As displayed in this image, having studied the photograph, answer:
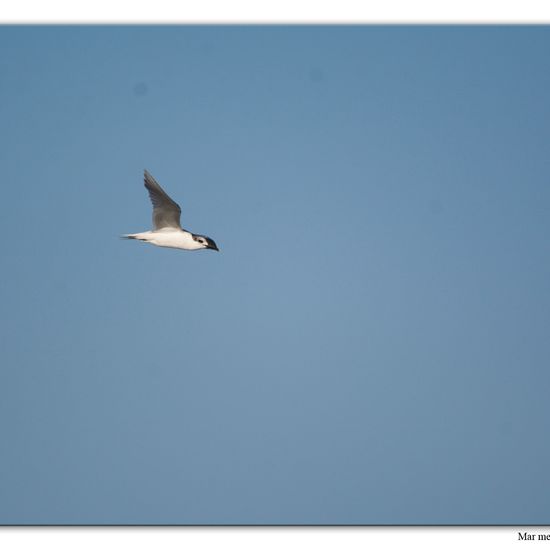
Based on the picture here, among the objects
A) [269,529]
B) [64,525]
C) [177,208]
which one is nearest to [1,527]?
[64,525]

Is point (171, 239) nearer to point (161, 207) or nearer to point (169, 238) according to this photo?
point (169, 238)

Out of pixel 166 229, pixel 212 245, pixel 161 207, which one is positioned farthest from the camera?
pixel 212 245

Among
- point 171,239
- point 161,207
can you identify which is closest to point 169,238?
point 171,239

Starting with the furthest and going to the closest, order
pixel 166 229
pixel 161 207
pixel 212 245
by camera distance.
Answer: pixel 212 245 → pixel 166 229 → pixel 161 207

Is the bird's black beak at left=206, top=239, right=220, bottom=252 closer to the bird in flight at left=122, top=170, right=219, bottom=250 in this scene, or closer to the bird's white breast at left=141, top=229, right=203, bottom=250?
the bird in flight at left=122, top=170, right=219, bottom=250

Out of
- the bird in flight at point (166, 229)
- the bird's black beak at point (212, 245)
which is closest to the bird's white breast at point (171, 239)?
the bird in flight at point (166, 229)

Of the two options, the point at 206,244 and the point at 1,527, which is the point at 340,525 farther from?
the point at 206,244

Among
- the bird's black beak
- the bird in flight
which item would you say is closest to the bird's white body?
the bird in flight
